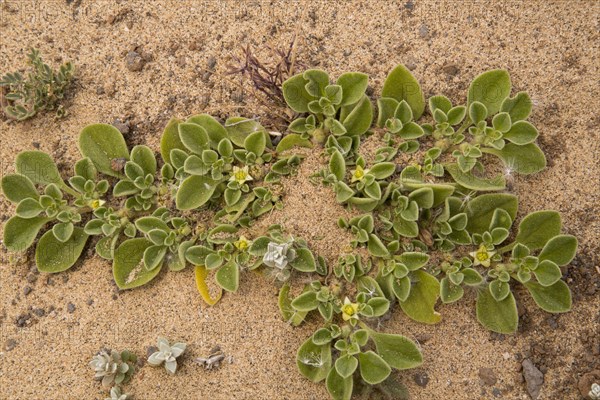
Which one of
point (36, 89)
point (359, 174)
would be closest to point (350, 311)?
point (359, 174)

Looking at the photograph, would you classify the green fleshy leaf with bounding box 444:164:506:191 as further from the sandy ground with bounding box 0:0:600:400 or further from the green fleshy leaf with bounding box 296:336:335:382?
the green fleshy leaf with bounding box 296:336:335:382

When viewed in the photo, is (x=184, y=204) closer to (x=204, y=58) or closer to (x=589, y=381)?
(x=204, y=58)

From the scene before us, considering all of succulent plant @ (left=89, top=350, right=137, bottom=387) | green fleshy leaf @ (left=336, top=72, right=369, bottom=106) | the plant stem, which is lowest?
succulent plant @ (left=89, top=350, right=137, bottom=387)

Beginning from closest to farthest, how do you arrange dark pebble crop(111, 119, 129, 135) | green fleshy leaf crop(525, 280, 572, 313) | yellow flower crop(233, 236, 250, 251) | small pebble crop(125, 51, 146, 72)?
green fleshy leaf crop(525, 280, 572, 313) → yellow flower crop(233, 236, 250, 251) → dark pebble crop(111, 119, 129, 135) → small pebble crop(125, 51, 146, 72)

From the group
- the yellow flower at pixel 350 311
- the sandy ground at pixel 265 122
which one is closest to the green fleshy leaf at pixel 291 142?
the sandy ground at pixel 265 122

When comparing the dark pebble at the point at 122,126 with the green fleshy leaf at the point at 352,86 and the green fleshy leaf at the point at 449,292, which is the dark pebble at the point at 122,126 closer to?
the green fleshy leaf at the point at 352,86

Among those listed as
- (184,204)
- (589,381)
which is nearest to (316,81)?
(184,204)

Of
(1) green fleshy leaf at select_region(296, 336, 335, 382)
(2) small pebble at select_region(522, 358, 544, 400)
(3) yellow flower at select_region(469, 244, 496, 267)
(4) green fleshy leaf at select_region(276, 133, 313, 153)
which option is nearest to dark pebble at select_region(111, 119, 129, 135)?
(4) green fleshy leaf at select_region(276, 133, 313, 153)
